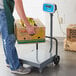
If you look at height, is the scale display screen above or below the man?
above

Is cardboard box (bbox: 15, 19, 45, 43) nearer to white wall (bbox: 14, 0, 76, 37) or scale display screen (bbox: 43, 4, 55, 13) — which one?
scale display screen (bbox: 43, 4, 55, 13)

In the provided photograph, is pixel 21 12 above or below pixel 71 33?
above

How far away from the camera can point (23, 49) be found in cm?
383

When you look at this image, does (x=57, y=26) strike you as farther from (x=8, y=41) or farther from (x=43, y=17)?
(x=8, y=41)

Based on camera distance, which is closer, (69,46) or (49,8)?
(49,8)

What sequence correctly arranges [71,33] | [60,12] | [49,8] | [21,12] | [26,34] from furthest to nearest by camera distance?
[60,12]
[71,33]
[49,8]
[26,34]
[21,12]

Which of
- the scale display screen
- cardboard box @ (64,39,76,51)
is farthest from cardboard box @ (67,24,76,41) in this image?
the scale display screen

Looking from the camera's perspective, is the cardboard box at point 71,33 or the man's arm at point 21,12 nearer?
the man's arm at point 21,12

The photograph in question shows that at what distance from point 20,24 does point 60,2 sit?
1.51 metres

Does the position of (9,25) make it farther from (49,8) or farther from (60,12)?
(60,12)

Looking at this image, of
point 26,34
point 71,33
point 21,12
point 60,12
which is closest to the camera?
point 21,12

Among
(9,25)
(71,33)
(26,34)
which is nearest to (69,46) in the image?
(71,33)

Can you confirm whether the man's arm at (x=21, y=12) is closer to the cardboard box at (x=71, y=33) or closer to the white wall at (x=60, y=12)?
the cardboard box at (x=71, y=33)

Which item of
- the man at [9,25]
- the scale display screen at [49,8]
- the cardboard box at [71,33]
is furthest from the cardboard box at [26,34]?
the cardboard box at [71,33]
